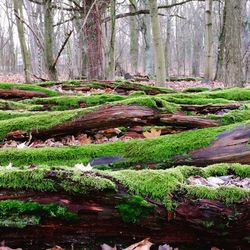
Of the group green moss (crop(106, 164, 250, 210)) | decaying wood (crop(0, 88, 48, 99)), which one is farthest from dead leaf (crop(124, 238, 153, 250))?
decaying wood (crop(0, 88, 48, 99))

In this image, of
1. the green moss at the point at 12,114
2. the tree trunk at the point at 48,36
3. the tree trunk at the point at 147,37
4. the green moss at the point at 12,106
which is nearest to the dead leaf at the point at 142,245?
the green moss at the point at 12,114

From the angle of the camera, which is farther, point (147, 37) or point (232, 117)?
point (147, 37)

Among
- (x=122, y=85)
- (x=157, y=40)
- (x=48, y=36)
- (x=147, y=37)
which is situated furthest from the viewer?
(x=147, y=37)

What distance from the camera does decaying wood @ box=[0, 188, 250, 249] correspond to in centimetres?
223

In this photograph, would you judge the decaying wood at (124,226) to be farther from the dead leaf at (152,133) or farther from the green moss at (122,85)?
the green moss at (122,85)

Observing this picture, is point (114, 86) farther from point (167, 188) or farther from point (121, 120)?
point (167, 188)

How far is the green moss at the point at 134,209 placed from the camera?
2262 millimetres

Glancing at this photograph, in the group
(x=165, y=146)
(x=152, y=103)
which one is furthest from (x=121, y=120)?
(x=165, y=146)

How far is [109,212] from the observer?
2.28 meters

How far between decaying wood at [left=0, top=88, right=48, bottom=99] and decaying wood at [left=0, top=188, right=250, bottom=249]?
4.27 metres

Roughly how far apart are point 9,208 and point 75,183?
17.7 inches

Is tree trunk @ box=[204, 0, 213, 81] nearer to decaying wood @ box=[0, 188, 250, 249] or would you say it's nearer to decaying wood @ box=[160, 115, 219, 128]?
decaying wood @ box=[160, 115, 219, 128]

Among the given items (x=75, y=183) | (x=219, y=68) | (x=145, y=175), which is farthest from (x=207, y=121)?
(x=219, y=68)

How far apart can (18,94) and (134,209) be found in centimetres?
466
